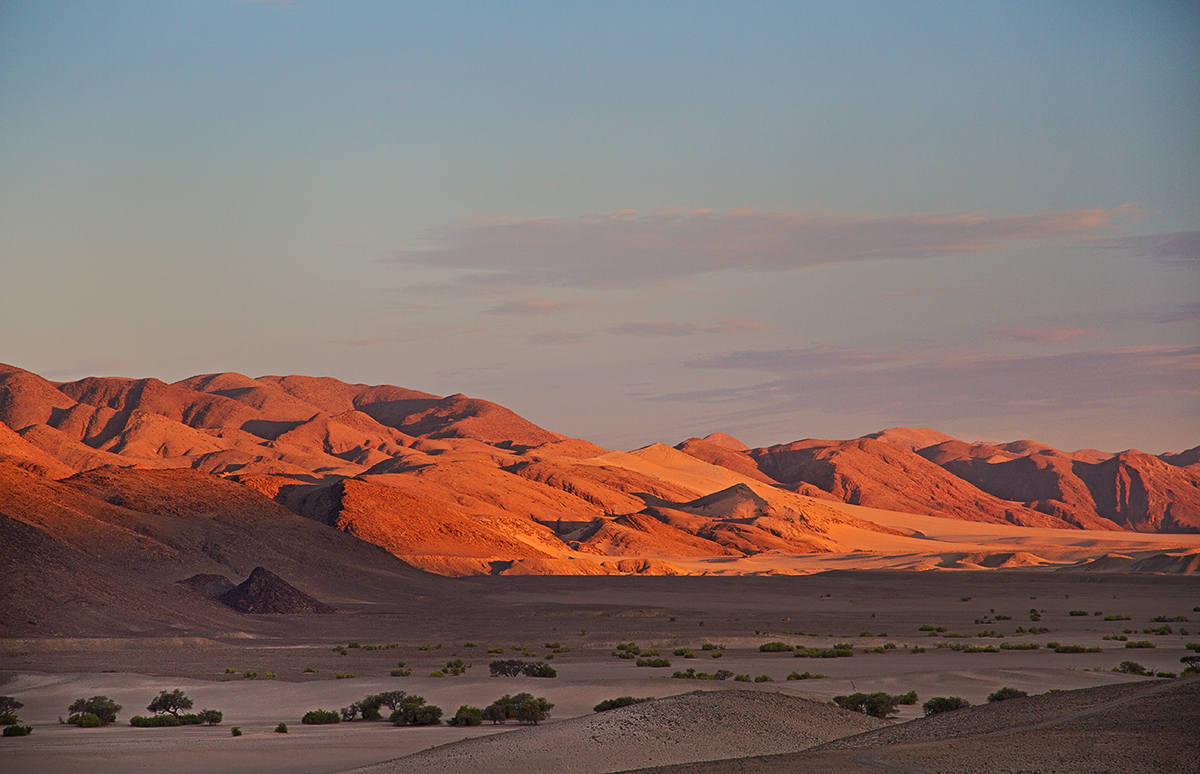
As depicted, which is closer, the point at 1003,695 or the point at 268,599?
the point at 1003,695

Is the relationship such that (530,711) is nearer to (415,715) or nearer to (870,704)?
(415,715)

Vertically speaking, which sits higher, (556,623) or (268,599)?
(268,599)

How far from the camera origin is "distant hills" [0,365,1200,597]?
65938 millimetres

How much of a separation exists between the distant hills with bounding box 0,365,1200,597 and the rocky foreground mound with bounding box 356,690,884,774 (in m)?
33.5

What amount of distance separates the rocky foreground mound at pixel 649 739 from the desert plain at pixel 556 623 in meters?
0.06

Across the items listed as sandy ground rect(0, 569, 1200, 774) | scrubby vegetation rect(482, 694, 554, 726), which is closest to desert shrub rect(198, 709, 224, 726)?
sandy ground rect(0, 569, 1200, 774)

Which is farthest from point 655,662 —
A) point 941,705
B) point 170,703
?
point 170,703

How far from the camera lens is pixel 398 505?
320 feet

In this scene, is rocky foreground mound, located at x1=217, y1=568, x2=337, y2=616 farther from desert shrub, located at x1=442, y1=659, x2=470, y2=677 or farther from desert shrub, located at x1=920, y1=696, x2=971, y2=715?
desert shrub, located at x1=920, y1=696, x2=971, y2=715

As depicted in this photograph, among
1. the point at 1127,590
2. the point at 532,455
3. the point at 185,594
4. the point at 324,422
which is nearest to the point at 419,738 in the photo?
the point at 185,594

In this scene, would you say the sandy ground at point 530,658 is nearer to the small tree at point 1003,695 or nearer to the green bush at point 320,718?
the green bush at point 320,718

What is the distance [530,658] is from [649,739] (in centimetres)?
2135

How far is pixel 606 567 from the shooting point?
303 feet

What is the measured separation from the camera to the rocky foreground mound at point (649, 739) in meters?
14.6
